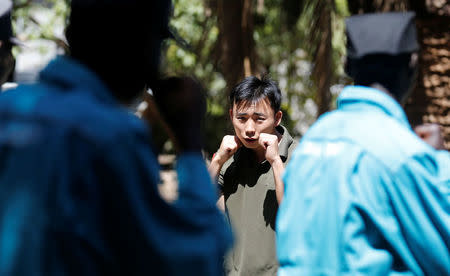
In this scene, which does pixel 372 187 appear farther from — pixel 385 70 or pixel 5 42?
pixel 5 42

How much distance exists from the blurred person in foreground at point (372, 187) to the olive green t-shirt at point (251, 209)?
1518mm

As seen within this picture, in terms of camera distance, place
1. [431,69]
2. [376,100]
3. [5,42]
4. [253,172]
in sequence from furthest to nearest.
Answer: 1. [431,69]
2. [253,172]
3. [5,42]
4. [376,100]

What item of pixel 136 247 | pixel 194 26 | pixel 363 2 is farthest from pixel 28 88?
pixel 194 26

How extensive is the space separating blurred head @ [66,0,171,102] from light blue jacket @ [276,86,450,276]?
0.79m

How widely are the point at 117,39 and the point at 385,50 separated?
3.39ft

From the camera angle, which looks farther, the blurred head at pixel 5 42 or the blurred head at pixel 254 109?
the blurred head at pixel 254 109

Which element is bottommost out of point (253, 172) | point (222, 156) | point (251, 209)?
point (251, 209)

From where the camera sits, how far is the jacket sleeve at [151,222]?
1.58 meters

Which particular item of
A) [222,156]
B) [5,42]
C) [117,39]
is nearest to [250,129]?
[222,156]

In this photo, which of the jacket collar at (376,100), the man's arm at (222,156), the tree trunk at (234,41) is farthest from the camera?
the tree trunk at (234,41)

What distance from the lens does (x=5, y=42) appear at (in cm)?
314

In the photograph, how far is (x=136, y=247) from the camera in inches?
63.4

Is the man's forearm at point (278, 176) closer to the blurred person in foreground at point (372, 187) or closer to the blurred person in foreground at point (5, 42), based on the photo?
the blurred person in foreground at point (372, 187)

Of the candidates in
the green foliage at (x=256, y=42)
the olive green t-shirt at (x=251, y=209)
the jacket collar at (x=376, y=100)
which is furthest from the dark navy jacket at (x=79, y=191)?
the green foliage at (x=256, y=42)
